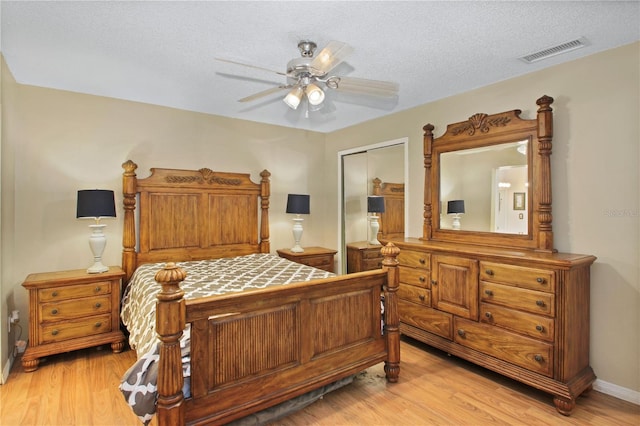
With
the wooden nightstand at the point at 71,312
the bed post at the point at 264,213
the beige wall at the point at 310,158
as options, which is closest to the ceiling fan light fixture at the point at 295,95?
the beige wall at the point at 310,158

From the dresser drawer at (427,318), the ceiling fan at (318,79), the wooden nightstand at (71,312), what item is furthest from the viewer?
the dresser drawer at (427,318)

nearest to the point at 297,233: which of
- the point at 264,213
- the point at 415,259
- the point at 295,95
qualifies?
the point at 264,213

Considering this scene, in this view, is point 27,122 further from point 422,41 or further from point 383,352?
point 383,352

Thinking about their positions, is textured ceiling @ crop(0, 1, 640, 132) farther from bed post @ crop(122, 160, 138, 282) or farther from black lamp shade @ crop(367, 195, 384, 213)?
black lamp shade @ crop(367, 195, 384, 213)

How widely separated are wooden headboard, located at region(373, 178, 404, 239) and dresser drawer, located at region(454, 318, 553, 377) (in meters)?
1.34

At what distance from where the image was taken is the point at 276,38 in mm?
2240

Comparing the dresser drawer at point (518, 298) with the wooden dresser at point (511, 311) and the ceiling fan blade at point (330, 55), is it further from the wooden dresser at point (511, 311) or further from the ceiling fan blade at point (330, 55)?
the ceiling fan blade at point (330, 55)

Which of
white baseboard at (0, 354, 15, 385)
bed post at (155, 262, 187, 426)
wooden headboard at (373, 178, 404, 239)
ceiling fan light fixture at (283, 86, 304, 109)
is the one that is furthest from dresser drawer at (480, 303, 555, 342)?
white baseboard at (0, 354, 15, 385)

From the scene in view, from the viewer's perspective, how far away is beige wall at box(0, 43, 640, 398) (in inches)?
93.4

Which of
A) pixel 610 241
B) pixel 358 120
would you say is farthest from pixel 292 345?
pixel 358 120

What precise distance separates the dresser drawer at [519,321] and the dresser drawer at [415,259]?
0.60 m

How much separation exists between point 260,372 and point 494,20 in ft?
8.34

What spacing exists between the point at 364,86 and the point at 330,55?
1.47ft

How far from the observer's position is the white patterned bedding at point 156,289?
1.76m
